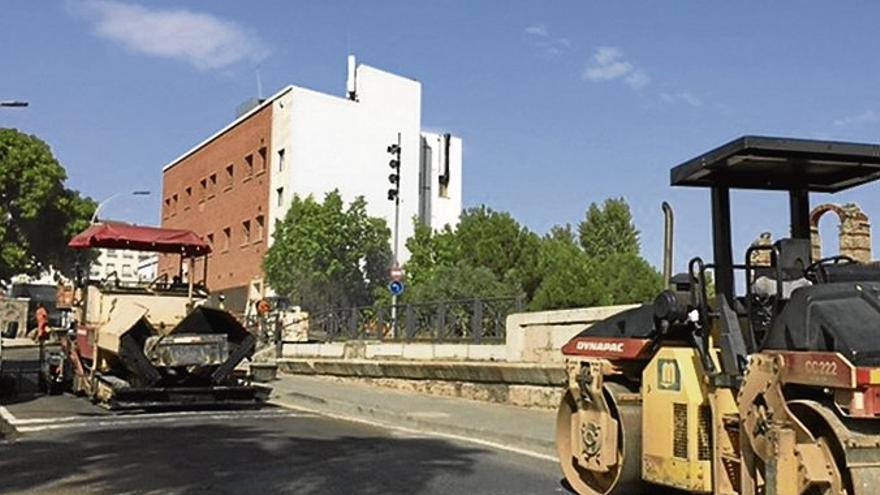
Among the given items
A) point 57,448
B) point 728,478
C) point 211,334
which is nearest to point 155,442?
point 57,448

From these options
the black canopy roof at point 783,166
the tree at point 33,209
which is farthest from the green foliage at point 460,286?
the black canopy roof at point 783,166

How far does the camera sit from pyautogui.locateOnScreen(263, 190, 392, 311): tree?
3584 centimetres

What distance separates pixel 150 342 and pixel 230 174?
106 ft

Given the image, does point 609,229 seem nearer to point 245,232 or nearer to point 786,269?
point 245,232

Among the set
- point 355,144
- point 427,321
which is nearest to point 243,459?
point 427,321

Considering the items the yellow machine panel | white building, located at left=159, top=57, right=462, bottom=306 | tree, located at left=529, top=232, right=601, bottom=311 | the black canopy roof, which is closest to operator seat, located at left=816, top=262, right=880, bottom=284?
the black canopy roof

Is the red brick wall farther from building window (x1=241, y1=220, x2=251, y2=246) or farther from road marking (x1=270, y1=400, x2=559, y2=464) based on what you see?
road marking (x1=270, y1=400, x2=559, y2=464)

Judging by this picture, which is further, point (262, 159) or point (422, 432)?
point (262, 159)

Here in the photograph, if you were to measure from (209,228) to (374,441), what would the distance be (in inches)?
1506

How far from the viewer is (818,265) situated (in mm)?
6031

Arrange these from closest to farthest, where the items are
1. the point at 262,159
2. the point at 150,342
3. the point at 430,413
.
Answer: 1. the point at 430,413
2. the point at 150,342
3. the point at 262,159

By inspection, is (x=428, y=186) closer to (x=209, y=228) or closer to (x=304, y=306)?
(x=209, y=228)

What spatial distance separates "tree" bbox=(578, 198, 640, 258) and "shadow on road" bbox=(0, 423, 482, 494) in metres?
37.8

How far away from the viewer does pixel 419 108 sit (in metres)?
45.1
